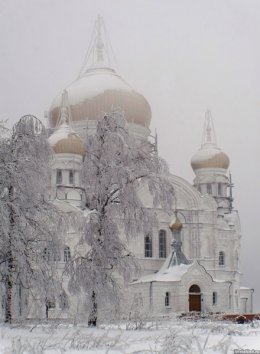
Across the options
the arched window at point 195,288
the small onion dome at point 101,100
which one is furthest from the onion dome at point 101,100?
the arched window at point 195,288

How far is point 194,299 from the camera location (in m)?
35.3

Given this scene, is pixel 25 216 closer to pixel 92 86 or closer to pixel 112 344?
pixel 112 344

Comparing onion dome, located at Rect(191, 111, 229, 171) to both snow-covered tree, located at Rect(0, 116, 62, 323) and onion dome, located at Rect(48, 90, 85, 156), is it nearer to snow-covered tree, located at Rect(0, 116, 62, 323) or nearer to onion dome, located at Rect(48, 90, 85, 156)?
onion dome, located at Rect(48, 90, 85, 156)

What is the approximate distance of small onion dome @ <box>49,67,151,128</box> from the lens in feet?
139

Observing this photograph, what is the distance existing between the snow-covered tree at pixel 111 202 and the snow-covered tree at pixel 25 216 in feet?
3.39

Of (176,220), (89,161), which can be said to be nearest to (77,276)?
(89,161)

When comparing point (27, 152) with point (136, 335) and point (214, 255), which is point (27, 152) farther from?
point (214, 255)

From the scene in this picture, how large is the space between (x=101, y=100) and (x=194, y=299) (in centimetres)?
1432

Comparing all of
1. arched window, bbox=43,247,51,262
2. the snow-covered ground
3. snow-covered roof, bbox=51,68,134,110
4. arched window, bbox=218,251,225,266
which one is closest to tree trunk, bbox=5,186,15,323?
arched window, bbox=43,247,51,262

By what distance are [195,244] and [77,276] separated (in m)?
22.1

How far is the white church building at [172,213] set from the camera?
35094 mm

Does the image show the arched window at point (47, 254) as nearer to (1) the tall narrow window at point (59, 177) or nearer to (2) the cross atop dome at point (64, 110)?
(1) the tall narrow window at point (59, 177)

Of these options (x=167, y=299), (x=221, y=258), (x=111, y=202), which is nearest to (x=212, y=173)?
(x=221, y=258)

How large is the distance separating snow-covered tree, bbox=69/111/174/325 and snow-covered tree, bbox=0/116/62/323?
103 cm
